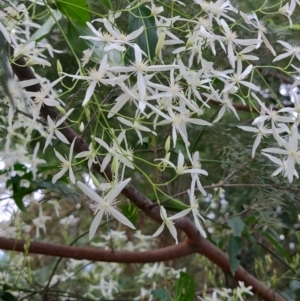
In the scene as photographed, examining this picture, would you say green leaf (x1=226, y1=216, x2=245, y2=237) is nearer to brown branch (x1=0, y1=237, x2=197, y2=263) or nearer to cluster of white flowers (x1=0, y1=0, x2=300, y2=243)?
brown branch (x1=0, y1=237, x2=197, y2=263)

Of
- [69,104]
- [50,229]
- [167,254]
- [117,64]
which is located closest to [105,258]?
[167,254]

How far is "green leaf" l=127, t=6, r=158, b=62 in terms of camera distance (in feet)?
1.49

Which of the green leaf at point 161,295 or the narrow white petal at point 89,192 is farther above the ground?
the narrow white petal at point 89,192

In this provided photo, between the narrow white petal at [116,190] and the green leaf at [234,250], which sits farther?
the green leaf at [234,250]

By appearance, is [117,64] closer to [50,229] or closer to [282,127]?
[282,127]

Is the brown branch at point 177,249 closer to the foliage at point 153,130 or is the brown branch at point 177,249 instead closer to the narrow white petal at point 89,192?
the foliage at point 153,130

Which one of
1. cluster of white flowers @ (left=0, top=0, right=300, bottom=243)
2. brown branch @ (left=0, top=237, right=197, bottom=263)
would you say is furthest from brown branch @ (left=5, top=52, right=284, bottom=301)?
cluster of white flowers @ (left=0, top=0, right=300, bottom=243)

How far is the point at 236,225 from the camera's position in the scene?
724mm

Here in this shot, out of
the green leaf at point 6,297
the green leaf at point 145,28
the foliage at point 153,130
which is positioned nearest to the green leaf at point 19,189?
the foliage at point 153,130

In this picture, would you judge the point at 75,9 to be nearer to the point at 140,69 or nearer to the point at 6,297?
the point at 140,69

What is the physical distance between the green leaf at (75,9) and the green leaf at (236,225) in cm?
33

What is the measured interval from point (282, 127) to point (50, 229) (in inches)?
36.7

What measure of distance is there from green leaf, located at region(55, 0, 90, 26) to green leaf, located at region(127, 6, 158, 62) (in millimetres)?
41

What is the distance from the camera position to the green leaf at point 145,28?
0.45m
